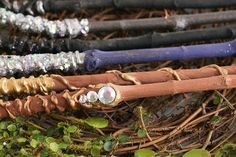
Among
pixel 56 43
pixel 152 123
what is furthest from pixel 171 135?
pixel 56 43

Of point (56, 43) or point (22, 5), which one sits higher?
point (22, 5)

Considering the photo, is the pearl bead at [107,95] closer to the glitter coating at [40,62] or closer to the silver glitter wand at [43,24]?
the glitter coating at [40,62]

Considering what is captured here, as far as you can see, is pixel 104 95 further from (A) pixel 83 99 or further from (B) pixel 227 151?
(B) pixel 227 151

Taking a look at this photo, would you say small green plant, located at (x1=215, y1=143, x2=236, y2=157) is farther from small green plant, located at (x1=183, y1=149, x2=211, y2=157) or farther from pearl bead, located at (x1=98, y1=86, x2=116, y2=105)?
pearl bead, located at (x1=98, y1=86, x2=116, y2=105)

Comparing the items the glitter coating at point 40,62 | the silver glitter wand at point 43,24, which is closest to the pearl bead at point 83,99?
the glitter coating at point 40,62

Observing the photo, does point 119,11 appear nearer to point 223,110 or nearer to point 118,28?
point 118,28

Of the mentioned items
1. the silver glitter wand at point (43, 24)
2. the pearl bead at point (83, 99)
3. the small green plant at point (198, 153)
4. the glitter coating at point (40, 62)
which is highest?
the silver glitter wand at point (43, 24)

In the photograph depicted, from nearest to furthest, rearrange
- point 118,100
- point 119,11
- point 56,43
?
1. point 118,100
2. point 56,43
3. point 119,11

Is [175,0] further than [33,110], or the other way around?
[175,0]
